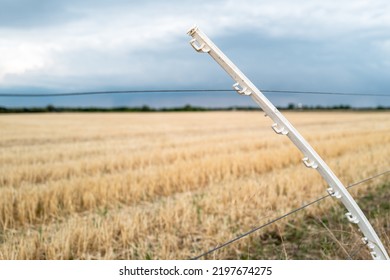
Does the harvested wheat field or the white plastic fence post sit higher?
the harvested wheat field

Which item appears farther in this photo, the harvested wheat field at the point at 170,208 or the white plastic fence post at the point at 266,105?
the harvested wheat field at the point at 170,208

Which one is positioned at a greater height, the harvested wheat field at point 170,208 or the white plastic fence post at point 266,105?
the harvested wheat field at point 170,208

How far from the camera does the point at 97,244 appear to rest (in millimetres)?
3883

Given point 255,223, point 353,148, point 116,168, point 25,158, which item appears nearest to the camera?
point 255,223

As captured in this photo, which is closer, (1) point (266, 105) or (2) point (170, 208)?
(1) point (266, 105)

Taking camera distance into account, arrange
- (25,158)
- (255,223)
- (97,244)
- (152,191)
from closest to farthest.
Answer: (97,244) → (255,223) → (152,191) → (25,158)

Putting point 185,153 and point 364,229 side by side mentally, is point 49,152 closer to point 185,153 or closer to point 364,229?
point 185,153

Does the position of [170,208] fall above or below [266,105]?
above

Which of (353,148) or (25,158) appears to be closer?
(25,158)

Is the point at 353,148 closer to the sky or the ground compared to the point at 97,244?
closer to the sky

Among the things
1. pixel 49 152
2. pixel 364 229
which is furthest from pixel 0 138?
pixel 364 229

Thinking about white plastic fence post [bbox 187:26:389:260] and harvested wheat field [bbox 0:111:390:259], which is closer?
white plastic fence post [bbox 187:26:389:260]
